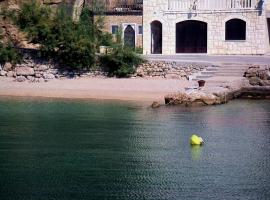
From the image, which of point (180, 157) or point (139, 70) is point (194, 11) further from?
point (180, 157)

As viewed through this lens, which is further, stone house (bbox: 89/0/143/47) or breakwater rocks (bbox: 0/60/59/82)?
stone house (bbox: 89/0/143/47)

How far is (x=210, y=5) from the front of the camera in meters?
Result: 38.6

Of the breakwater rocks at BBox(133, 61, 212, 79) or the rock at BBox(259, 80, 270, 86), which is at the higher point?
the breakwater rocks at BBox(133, 61, 212, 79)

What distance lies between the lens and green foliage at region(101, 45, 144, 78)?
30.7 meters

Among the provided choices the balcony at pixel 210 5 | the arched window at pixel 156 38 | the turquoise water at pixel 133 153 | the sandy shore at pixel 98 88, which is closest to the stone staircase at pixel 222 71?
the sandy shore at pixel 98 88

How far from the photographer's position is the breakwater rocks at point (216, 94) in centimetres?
2520

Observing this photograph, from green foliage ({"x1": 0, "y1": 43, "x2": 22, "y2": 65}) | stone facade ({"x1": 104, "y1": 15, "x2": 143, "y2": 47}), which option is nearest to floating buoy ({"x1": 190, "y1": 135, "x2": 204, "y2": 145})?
green foliage ({"x1": 0, "y1": 43, "x2": 22, "y2": 65})

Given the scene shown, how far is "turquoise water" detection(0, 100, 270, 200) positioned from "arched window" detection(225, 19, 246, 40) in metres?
14.0

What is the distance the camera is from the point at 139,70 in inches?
1230

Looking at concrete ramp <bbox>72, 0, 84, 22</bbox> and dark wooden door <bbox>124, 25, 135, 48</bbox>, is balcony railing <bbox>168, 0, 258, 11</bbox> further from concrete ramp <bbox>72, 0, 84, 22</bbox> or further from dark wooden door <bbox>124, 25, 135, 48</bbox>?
concrete ramp <bbox>72, 0, 84, 22</bbox>

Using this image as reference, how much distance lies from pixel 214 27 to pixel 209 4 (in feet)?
4.38

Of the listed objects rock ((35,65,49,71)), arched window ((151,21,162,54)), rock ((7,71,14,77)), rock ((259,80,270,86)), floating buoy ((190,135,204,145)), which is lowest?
floating buoy ((190,135,204,145))

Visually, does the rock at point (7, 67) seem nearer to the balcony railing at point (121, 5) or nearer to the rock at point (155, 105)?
the rock at point (155, 105)

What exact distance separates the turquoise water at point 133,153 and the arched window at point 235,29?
46.1 ft
